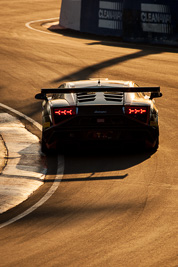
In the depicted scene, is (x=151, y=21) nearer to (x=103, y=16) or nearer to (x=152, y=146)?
(x=103, y=16)

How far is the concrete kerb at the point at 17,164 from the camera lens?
9.51m

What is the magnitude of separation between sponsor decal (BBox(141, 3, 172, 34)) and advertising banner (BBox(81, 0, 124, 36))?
7.34 feet

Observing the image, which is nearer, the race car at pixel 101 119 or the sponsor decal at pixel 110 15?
the race car at pixel 101 119

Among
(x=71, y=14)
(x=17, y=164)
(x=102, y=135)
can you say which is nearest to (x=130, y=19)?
(x=71, y=14)

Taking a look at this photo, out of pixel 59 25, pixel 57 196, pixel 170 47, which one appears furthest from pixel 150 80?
pixel 59 25

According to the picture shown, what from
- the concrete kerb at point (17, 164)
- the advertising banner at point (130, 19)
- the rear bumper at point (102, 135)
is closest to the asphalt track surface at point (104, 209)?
the concrete kerb at point (17, 164)

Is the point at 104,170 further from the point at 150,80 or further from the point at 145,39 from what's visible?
the point at 145,39

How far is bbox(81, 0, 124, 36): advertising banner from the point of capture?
28.7m

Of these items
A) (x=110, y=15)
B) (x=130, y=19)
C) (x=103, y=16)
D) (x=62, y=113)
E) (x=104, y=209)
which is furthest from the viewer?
(x=103, y=16)

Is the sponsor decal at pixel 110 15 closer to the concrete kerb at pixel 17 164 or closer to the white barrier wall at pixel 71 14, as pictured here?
the white barrier wall at pixel 71 14

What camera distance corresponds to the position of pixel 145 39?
27.0 metres

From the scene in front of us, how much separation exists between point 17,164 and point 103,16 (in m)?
19.3

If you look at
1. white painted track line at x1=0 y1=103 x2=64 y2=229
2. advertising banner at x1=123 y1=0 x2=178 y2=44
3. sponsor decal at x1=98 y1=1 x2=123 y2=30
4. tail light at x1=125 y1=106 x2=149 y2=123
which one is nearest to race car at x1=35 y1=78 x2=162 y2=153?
tail light at x1=125 y1=106 x2=149 y2=123

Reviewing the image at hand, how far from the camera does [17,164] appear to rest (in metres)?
11.2
